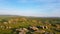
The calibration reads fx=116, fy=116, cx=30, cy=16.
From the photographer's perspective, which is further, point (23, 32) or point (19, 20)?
point (19, 20)

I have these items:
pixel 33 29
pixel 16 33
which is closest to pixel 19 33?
pixel 16 33

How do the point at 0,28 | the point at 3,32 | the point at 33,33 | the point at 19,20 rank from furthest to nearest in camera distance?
1. the point at 19,20
2. the point at 0,28
3. the point at 3,32
4. the point at 33,33

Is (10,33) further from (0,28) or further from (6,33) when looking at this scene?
(0,28)

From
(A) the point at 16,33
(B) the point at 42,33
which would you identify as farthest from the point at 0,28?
(B) the point at 42,33

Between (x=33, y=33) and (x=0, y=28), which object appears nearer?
(x=33, y=33)

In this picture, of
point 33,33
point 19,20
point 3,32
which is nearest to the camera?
point 33,33

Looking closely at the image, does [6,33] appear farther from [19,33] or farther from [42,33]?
[42,33]

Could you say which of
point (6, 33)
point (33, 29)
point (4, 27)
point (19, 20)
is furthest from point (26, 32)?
point (19, 20)

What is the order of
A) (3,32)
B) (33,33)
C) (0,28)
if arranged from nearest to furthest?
1. (33,33)
2. (3,32)
3. (0,28)

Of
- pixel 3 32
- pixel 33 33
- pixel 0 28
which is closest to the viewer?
pixel 33 33
